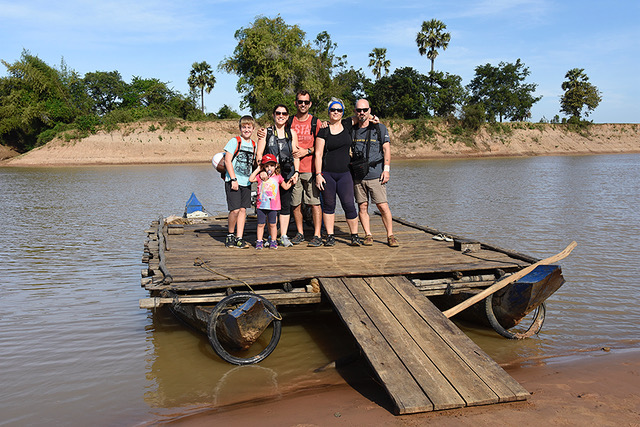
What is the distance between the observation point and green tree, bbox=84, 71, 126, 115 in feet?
208

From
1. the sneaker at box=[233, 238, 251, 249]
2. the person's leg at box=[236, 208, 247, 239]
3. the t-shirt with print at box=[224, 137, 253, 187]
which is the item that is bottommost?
the sneaker at box=[233, 238, 251, 249]

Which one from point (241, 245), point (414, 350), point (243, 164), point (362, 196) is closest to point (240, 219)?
point (241, 245)

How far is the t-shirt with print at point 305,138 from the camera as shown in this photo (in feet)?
23.4

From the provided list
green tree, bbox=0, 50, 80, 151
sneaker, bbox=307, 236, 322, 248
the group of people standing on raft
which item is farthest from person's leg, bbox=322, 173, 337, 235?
green tree, bbox=0, 50, 80, 151

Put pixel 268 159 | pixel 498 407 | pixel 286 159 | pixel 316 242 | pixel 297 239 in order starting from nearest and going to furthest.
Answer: pixel 498 407 → pixel 268 159 → pixel 286 159 → pixel 316 242 → pixel 297 239

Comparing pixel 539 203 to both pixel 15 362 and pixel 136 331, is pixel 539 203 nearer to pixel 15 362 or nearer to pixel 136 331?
pixel 136 331

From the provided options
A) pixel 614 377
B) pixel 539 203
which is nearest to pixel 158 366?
pixel 614 377

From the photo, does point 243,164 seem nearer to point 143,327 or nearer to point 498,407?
point 143,327

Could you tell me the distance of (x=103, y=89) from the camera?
6362 cm

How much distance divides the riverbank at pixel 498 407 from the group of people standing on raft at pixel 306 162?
2968mm

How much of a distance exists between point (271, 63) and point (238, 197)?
163ft

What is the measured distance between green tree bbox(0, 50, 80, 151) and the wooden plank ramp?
2162 inches

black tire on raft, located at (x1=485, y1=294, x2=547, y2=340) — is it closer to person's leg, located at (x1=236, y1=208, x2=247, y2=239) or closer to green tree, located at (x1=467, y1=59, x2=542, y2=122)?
person's leg, located at (x1=236, y1=208, x2=247, y2=239)

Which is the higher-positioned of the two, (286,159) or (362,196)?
(286,159)
